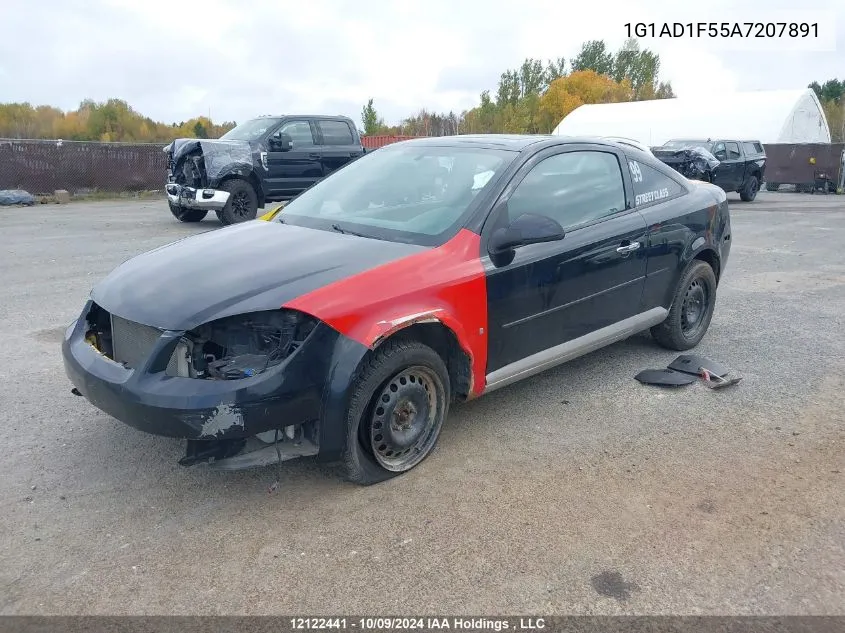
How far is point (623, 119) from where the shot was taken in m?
34.9

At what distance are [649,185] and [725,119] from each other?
29148 millimetres

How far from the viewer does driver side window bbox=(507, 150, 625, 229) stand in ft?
13.6

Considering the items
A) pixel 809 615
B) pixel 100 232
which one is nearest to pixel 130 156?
pixel 100 232

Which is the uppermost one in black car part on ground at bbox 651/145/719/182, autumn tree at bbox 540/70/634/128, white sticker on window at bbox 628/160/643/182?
autumn tree at bbox 540/70/634/128

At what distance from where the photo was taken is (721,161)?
64.2ft

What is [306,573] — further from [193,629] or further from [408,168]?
[408,168]

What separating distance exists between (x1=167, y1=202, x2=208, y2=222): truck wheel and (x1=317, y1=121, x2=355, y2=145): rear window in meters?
2.73

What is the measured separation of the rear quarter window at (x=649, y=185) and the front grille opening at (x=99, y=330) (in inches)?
130

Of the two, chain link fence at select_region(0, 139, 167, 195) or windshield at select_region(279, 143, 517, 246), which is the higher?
chain link fence at select_region(0, 139, 167, 195)

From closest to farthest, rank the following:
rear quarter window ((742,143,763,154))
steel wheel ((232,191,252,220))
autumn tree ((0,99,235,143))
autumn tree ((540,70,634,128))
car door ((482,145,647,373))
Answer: car door ((482,145,647,373)), steel wheel ((232,191,252,220)), rear quarter window ((742,143,763,154)), autumn tree ((0,99,235,143)), autumn tree ((540,70,634,128))

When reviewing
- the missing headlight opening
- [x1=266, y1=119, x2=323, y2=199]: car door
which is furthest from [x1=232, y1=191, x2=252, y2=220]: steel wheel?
the missing headlight opening

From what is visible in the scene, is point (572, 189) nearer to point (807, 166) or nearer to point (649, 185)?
point (649, 185)

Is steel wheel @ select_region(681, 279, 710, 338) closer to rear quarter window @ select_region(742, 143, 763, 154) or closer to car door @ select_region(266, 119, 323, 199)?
car door @ select_region(266, 119, 323, 199)

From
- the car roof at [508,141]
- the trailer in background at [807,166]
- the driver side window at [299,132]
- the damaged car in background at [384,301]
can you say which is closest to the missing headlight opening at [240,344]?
the damaged car in background at [384,301]
